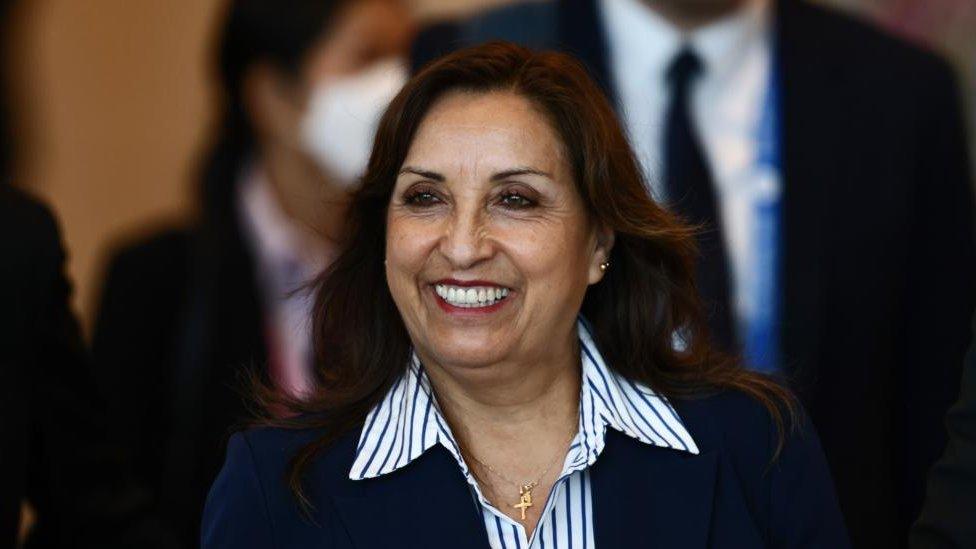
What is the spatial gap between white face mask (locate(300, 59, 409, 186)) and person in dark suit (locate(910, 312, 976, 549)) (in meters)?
2.87

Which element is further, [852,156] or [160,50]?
[160,50]

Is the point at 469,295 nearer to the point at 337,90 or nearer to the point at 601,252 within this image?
the point at 601,252

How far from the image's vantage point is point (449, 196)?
3.05 metres

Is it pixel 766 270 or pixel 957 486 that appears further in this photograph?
pixel 766 270

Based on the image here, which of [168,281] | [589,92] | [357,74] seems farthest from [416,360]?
[357,74]

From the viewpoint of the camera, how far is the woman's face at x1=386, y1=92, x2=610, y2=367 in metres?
3.02

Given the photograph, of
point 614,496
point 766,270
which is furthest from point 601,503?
point 766,270

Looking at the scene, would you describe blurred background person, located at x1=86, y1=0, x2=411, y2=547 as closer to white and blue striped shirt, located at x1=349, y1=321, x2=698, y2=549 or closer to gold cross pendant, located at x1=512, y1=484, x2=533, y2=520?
white and blue striped shirt, located at x1=349, y1=321, x2=698, y2=549

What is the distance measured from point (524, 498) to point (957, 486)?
705 mm

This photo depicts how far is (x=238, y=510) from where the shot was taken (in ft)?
9.70

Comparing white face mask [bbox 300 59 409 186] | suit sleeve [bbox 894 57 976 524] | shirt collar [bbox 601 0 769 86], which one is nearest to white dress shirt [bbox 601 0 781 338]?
shirt collar [bbox 601 0 769 86]

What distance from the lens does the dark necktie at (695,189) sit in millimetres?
3938

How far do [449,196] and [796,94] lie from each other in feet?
4.24

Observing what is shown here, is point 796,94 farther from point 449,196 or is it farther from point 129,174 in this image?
point 129,174
